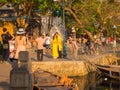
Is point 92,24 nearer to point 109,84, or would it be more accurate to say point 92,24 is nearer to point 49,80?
point 109,84

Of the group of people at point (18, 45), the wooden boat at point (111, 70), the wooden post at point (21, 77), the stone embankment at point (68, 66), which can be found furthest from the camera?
the wooden boat at point (111, 70)

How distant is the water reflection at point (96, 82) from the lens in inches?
931

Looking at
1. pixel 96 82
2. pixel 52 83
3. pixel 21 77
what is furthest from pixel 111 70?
A: pixel 21 77

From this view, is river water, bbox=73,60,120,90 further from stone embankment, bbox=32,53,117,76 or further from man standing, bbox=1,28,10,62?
man standing, bbox=1,28,10,62

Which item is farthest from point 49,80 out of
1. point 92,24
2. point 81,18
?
point 92,24

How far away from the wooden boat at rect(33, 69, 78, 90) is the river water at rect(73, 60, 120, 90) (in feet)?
18.7

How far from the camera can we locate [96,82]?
25.7 meters

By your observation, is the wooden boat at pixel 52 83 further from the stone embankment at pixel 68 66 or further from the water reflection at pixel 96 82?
the stone embankment at pixel 68 66

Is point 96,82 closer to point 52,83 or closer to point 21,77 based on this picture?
point 52,83

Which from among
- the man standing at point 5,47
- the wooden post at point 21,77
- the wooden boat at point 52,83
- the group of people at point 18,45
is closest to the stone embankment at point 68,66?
the group of people at point 18,45

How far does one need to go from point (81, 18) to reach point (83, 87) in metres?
14.6

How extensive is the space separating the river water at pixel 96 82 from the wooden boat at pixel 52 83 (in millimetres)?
5696

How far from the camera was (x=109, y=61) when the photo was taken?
102ft

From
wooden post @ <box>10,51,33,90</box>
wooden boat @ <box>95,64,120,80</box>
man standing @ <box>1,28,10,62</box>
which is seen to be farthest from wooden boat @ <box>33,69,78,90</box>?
wooden boat @ <box>95,64,120,80</box>
